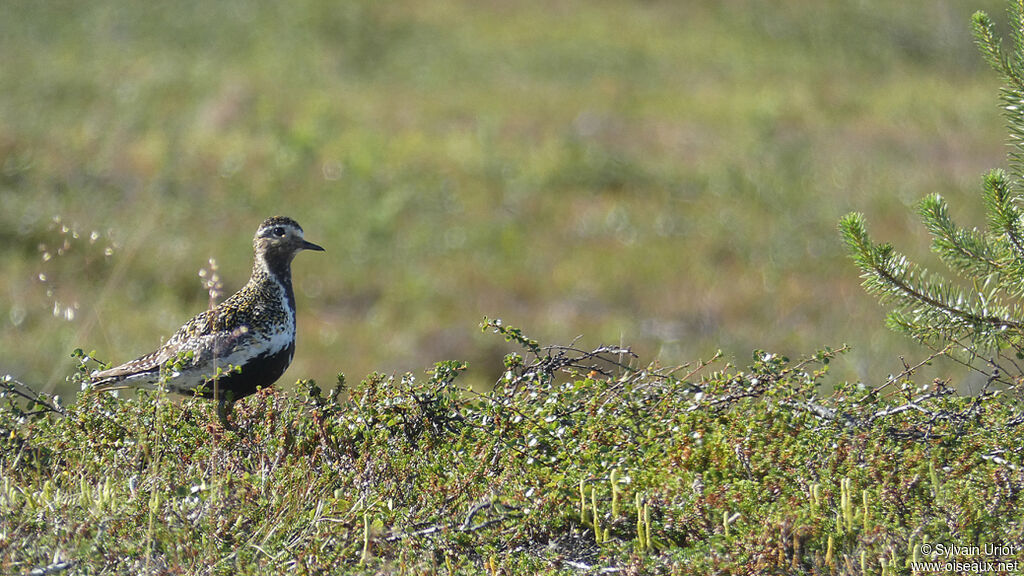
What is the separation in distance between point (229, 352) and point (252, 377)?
179 mm

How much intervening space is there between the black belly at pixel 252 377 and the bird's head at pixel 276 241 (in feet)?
2.30

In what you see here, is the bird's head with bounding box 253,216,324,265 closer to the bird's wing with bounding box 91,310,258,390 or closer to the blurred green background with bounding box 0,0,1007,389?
the bird's wing with bounding box 91,310,258,390

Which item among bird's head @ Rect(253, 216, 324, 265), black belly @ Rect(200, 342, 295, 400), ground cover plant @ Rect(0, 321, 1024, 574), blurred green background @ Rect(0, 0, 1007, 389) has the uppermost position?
blurred green background @ Rect(0, 0, 1007, 389)

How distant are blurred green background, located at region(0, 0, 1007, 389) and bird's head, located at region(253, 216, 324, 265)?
555 centimetres

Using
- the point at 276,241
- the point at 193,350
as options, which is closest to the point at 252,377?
the point at 193,350

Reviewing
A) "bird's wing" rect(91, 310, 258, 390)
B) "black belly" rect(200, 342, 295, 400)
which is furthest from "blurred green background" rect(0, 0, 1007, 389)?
"bird's wing" rect(91, 310, 258, 390)

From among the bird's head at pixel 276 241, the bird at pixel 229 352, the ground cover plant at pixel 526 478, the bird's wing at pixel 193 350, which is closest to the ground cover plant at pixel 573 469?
the ground cover plant at pixel 526 478

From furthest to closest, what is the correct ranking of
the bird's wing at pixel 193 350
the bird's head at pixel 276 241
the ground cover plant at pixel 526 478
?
the bird's head at pixel 276 241 → the bird's wing at pixel 193 350 → the ground cover plant at pixel 526 478

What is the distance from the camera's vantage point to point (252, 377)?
19.2ft

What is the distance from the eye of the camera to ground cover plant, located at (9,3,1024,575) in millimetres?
A: 4582

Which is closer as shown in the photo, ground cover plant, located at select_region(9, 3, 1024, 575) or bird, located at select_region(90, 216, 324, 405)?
ground cover plant, located at select_region(9, 3, 1024, 575)

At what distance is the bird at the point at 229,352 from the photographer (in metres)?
5.76

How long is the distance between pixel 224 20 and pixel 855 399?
28212mm

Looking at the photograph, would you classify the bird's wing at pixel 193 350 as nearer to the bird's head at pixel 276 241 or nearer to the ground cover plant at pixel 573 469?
the ground cover plant at pixel 573 469
